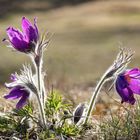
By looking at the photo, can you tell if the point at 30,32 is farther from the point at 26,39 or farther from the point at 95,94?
the point at 95,94

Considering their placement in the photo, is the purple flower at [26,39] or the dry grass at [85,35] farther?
the dry grass at [85,35]

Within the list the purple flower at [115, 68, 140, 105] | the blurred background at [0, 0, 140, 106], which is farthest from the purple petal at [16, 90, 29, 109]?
the blurred background at [0, 0, 140, 106]

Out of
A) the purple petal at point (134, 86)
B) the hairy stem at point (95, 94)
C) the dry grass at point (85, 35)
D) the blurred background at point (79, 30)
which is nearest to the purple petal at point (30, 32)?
the hairy stem at point (95, 94)

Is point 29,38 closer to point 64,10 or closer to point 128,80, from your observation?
point 128,80

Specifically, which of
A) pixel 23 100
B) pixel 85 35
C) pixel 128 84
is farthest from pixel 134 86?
pixel 85 35

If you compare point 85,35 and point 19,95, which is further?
point 85,35

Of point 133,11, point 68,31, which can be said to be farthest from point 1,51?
point 133,11

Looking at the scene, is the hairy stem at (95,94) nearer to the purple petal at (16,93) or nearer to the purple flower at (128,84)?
the purple flower at (128,84)
